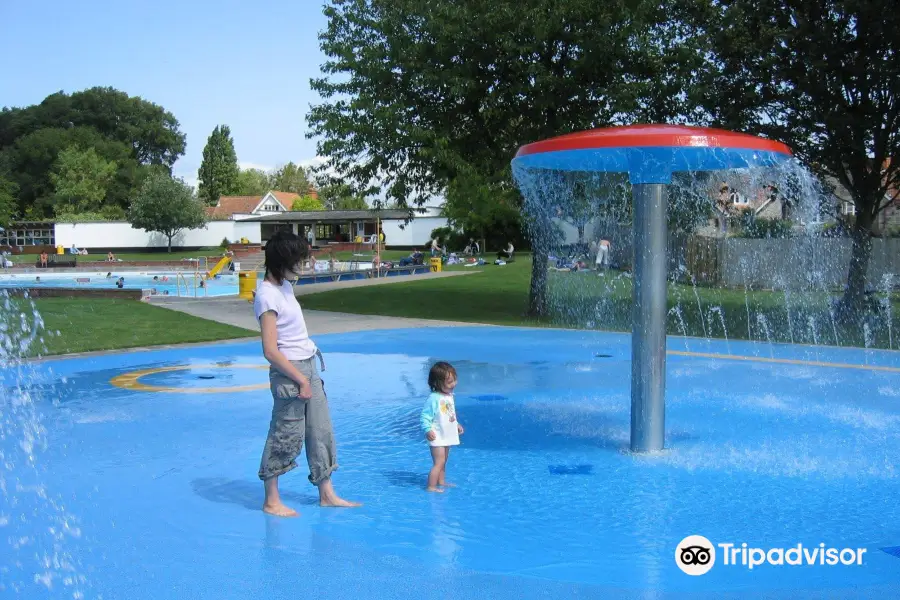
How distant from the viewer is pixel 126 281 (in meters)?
40.7

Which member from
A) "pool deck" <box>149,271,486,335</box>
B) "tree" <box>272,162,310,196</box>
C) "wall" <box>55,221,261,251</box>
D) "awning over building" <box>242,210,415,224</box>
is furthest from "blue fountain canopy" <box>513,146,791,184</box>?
"tree" <box>272,162,310,196</box>

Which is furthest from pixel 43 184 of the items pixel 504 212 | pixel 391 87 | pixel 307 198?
pixel 391 87

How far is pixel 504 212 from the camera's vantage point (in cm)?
4994

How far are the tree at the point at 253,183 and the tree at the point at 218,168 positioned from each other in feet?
7.10

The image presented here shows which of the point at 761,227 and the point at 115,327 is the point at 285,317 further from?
the point at 761,227

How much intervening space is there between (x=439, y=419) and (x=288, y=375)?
4.54ft

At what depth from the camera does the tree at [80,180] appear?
78.7m

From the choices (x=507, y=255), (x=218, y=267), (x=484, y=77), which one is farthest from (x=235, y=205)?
(x=484, y=77)

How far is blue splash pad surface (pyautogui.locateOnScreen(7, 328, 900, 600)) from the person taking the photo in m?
4.79

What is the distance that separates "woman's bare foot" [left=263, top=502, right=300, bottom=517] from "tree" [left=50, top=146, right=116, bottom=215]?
262ft

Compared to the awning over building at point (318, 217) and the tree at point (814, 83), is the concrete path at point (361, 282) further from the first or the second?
the awning over building at point (318, 217)

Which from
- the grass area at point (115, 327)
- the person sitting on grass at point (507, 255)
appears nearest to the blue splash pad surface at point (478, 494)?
the grass area at point (115, 327)

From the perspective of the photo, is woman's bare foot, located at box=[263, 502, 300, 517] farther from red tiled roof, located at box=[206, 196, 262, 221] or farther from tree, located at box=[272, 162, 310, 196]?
tree, located at box=[272, 162, 310, 196]

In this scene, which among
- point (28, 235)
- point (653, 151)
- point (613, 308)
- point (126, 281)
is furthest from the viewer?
point (28, 235)
